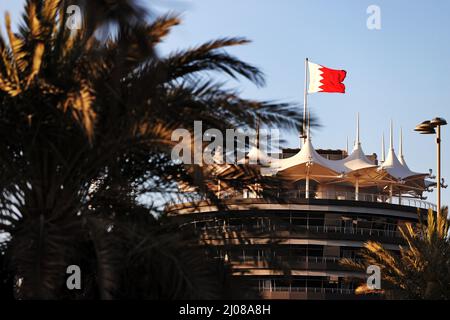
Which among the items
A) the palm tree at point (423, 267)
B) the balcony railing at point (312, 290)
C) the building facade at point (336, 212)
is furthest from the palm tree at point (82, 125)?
the balcony railing at point (312, 290)

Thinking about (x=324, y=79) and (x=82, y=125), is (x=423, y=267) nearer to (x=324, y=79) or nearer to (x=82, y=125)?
(x=82, y=125)

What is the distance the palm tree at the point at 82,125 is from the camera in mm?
12672

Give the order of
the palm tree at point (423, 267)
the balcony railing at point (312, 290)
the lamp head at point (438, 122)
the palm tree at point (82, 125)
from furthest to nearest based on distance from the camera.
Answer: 1. the balcony railing at point (312, 290)
2. the lamp head at point (438, 122)
3. the palm tree at point (423, 267)
4. the palm tree at point (82, 125)

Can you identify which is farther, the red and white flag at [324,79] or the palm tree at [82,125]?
the red and white flag at [324,79]

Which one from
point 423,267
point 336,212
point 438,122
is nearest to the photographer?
point 423,267

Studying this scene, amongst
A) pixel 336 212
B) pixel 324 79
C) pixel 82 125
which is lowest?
pixel 82 125

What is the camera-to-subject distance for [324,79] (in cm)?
6406

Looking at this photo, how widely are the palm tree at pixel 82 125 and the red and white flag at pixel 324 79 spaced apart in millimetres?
49720

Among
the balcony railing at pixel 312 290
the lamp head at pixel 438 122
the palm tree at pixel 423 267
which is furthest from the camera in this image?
the balcony railing at pixel 312 290

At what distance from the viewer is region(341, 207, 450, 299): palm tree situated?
26906 millimetres

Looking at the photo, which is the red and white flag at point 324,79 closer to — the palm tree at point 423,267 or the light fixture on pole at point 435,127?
the light fixture on pole at point 435,127

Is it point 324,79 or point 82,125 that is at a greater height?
point 324,79

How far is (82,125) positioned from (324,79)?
5278cm

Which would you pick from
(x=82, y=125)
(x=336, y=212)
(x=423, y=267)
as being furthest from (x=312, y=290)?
(x=82, y=125)
